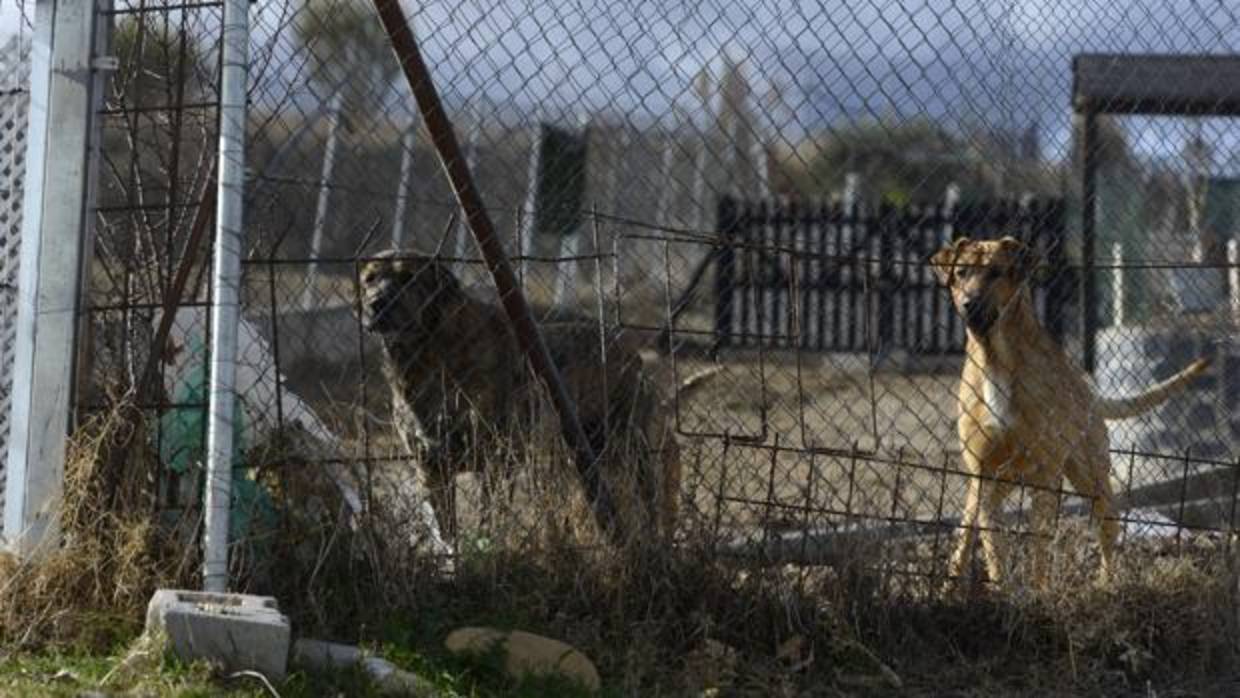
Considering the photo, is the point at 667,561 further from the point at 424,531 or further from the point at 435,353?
the point at 435,353

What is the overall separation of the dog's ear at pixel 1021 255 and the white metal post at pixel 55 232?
3439 mm

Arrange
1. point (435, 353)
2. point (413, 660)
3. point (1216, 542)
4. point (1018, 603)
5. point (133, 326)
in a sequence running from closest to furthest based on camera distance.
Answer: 1. point (413, 660)
2. point (133, 326)
3. point (1018, 603)
4. point (1216, 542)
5. point (435, 353)

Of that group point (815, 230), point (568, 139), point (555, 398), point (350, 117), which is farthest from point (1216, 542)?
point (815, 230)

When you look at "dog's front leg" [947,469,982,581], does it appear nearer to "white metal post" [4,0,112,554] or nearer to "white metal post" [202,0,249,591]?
"white metal post" [202,0,249,591]

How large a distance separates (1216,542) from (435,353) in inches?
127

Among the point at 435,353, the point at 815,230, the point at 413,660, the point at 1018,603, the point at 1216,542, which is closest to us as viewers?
the point at 413,660

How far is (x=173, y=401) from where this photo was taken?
470cm

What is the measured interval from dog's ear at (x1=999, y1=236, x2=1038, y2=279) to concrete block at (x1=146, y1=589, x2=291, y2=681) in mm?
3425

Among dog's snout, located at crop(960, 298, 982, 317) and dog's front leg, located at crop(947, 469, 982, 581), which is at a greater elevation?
dog's snout, located at crop(960, 298, 982, 317)

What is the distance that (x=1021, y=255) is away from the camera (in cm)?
669

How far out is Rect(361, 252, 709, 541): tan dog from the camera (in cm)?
490

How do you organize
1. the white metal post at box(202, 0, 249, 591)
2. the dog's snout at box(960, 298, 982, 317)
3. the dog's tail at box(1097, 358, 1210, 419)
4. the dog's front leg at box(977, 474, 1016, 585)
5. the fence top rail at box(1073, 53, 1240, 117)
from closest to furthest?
1. the white metal post at box(202, 0, 249, 591)
2. the dog's front leg at box(977, 474, 1016, 585)
3. the fence top rail at box(1073, 53, 1240, 117)
4. the dog's snout at box(960, 298, 982, 317)
5. the dog's tail at box(1097, 358, 1210, 419)

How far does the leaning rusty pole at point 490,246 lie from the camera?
4.57 m

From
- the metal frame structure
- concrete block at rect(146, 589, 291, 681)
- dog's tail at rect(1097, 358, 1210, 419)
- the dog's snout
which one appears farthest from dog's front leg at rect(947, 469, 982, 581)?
dog's tail at rect(1097, 358, 1210, 419)
